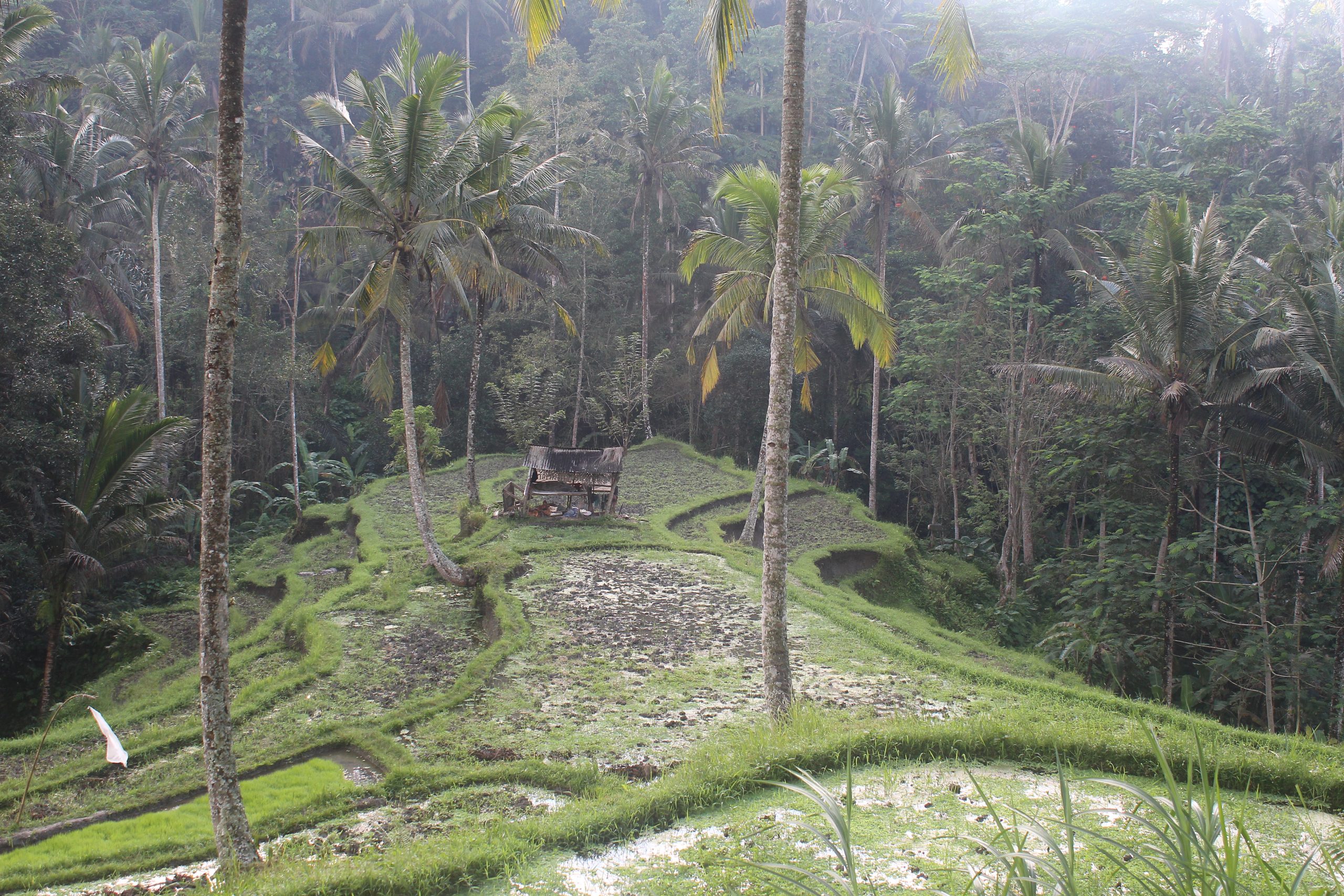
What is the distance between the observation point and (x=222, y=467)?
5180mm

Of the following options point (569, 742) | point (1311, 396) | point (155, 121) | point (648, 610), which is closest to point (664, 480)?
point (648, 610)

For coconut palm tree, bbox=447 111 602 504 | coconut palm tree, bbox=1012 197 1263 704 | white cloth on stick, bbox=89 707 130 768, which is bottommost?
white cloth on stick, bbox=89 707 130 768

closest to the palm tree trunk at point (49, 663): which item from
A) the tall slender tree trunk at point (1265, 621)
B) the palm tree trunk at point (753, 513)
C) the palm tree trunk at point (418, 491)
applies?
the palm tree trunk at point (418, 491)

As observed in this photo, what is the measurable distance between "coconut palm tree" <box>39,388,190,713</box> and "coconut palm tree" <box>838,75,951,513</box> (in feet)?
53.9

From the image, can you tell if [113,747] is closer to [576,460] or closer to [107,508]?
[107,508]

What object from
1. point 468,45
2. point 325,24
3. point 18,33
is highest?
point 325,24

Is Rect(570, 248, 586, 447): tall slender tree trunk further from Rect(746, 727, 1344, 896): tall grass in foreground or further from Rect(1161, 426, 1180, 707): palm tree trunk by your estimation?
Rect(746, 727, 1344, 896): tall grass in foreground

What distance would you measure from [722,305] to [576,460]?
4610mm

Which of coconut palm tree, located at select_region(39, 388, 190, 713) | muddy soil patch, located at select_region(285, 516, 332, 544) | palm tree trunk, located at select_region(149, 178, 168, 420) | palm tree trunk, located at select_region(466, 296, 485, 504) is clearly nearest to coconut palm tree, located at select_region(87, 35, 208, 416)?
palm tree trunk, located at select_region(149, 178, 168, 420)

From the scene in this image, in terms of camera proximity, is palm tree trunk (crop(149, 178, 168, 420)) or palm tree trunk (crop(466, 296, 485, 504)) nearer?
palm tree trunk (crop(466, 296, 485, 504))

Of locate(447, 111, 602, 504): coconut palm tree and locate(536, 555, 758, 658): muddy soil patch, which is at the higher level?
locate(447, 111, 602, 504): coconut palm tree

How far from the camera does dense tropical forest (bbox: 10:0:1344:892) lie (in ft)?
40.5

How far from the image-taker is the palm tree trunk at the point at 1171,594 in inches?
495

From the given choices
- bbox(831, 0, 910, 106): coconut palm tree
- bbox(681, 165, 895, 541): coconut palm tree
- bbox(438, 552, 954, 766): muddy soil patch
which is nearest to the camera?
bbox(438, 552, 954, 766): muddy soil patch
